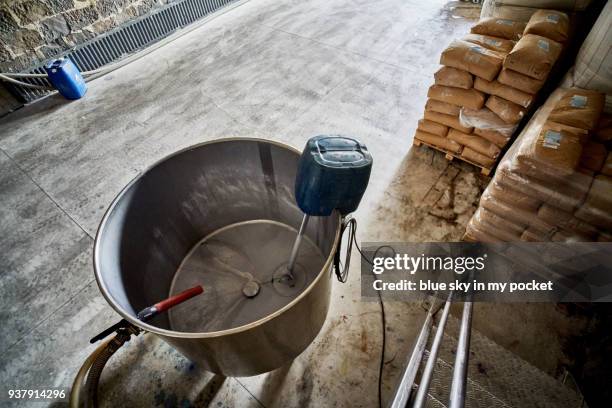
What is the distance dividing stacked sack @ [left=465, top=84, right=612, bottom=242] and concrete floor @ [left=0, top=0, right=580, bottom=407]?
0.66 metres

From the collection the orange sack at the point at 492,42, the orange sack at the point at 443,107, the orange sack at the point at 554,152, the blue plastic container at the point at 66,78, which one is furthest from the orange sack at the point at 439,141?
the blue plastic container at the point at 66,78

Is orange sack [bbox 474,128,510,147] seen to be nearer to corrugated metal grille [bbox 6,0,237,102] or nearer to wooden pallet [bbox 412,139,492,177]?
wooden pallet [bbox 412,139,492,177]

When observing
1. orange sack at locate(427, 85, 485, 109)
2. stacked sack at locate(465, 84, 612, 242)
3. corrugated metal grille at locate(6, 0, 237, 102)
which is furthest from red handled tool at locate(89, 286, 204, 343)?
corrugated metal grille at locate(6, 0, 237, 102)

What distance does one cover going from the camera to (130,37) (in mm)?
4418

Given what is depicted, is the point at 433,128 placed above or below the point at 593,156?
below

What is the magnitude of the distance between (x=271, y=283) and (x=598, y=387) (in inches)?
74.7

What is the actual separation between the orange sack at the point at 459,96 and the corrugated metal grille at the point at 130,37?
431 centimetres

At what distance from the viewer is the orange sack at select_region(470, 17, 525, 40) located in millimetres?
2275

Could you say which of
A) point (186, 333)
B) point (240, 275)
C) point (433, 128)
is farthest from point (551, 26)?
point (186, 333)

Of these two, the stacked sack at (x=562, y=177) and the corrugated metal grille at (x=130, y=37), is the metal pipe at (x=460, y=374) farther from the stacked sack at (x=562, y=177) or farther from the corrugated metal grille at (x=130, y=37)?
the corrugated metal grille at (x=130, y=37)

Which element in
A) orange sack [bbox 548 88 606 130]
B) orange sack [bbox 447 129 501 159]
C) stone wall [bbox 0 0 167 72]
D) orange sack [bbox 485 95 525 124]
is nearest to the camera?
orange sack [bbox 548 88 606 130]

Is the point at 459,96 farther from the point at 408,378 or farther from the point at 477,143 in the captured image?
the point at 408,378

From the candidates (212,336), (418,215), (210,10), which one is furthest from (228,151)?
(210,10)

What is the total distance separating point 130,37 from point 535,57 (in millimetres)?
4956
